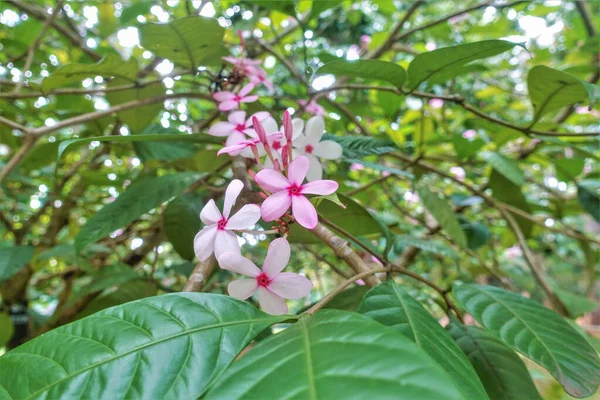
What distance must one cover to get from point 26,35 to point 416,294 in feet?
4.62

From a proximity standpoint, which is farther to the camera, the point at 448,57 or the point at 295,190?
the point at 448,57

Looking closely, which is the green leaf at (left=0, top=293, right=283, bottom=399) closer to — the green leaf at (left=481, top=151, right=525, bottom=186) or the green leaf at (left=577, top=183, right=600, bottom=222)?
the green leaf at (left=481, top=151, right=525, bottom=186)

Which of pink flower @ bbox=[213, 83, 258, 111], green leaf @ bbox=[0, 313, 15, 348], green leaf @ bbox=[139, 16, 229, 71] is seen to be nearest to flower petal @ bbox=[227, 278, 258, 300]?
pink flower @ bbox=[213, 83, 258, 111]

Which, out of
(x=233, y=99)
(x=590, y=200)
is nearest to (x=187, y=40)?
(x=233, y=99)

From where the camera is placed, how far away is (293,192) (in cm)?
44

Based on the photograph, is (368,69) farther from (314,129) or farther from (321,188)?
(321,188)

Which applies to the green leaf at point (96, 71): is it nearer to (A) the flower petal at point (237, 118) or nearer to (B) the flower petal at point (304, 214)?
(A) the flower petal at point (237, 118)

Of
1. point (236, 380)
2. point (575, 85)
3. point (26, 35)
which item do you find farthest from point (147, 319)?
point (26, 35)

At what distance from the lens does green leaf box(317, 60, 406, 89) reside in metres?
0.65

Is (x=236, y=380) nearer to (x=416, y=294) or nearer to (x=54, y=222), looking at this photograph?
(x=416, y=294)

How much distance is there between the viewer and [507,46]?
0.61m

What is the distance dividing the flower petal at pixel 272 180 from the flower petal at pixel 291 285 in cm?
9

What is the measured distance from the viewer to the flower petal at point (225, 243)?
46cm

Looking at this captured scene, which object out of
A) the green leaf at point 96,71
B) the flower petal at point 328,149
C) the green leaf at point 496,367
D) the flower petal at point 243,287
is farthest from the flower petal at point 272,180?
the green leaf at point 96,71
